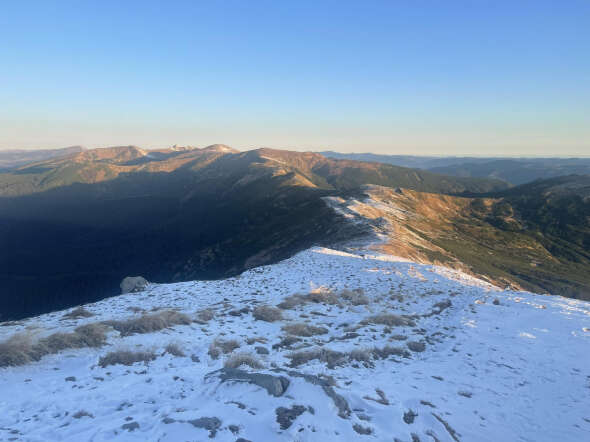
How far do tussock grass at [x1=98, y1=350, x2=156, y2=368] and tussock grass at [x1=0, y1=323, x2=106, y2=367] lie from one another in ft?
4.52

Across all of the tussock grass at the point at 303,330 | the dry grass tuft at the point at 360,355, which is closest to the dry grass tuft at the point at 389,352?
the dry grass tuft at the point at 360,355

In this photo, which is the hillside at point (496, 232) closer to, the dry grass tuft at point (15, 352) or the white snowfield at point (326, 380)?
the white snowfield at point (326, 380)

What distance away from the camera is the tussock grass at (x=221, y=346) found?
392 inches

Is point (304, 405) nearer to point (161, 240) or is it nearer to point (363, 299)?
point (363, 299)

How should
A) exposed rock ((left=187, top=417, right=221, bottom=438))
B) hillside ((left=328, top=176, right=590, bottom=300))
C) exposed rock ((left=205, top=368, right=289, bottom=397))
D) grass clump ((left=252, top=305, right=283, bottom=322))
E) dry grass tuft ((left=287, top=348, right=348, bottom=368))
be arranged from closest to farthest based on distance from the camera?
exposed rock ((left=187, top=417, right=221, bottom=438)) < exposed rock ((left=205, top=368, right=289, bottom=397)) < dry grass tuft ((left=287, top=348, right=348, bottom=368)) < grass clump ((left=252, top=305, right=283, bottom=322)) < hillside ((left=328, top=176, right=590, bottom=300))

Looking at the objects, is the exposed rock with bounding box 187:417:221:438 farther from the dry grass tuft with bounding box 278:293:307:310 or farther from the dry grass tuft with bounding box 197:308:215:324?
the dry grass tuft with bounding box 278:293:307:310

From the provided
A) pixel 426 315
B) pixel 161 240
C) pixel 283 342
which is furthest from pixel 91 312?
pixel 161 240

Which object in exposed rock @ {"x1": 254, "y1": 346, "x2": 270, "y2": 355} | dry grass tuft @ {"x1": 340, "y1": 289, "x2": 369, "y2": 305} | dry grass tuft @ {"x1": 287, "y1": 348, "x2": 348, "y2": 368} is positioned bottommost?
dry grass tuft @ {"x1": 340, "y1": 289, "x2": 369, "y2": 305}

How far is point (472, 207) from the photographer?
113 metres

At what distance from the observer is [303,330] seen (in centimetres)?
1262

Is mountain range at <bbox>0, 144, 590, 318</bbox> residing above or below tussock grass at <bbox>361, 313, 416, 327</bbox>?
below

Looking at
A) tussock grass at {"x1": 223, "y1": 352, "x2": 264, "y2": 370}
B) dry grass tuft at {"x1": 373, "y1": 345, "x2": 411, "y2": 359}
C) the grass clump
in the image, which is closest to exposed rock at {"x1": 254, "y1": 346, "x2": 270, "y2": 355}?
tussock grass at {"x1": 223, "y1": 352, "x2": 264, "y2": 370}

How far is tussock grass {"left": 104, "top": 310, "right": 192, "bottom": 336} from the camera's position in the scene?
11632 mm

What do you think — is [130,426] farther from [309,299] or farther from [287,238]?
[287,238]
